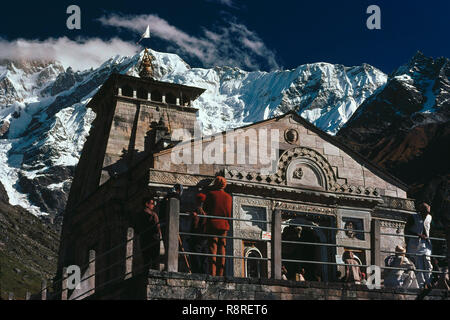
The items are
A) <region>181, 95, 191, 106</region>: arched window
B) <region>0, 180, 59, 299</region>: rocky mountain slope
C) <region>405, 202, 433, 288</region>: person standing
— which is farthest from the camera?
<region>0, 180, 59, 299</region>: rocky mountain slope

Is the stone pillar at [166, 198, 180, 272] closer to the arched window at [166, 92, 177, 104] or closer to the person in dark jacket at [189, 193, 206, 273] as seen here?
the person in dark jacket at [189, 193, 206, 273]

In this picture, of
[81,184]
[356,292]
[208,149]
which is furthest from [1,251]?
[356,292]

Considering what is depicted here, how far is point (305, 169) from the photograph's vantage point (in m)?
29.2

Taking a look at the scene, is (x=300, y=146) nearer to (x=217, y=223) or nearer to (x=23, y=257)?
(x=217, y=223)

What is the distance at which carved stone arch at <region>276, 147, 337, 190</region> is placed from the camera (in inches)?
1131

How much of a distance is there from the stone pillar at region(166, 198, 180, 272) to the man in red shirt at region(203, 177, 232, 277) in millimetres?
1876

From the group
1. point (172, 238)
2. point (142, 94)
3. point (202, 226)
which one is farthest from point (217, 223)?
point (142, 94)

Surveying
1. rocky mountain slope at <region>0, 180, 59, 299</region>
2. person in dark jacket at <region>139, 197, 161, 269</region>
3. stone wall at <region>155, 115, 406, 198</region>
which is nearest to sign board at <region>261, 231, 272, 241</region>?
stone wall at <region>155, 115, 406, 198</region>

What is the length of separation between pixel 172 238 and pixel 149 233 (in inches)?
60.3

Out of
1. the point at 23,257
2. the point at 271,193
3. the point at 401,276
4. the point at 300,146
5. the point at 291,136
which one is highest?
the point at 23,257

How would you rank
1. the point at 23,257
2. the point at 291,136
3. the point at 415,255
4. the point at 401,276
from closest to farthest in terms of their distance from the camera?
the point at 415,255 < the point at 401,276 < the point at 291,136 < the point at 23,257

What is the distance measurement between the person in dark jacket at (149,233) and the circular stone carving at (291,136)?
13.6 m

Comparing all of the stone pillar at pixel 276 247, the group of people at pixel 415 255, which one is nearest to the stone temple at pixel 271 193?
the group of people at pixel 415 255
